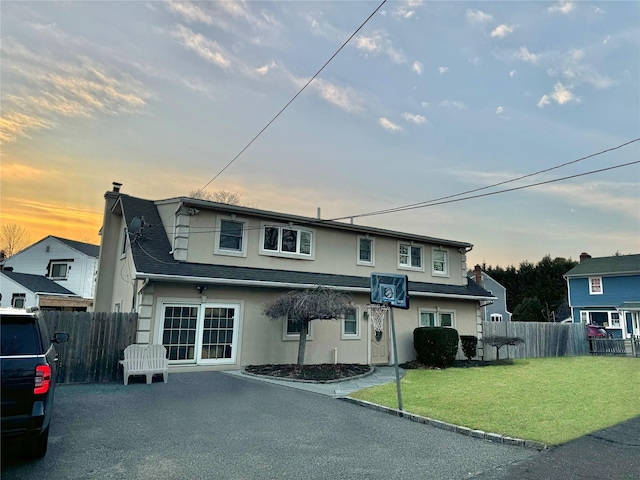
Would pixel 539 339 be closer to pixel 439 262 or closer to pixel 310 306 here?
pixel 439 262

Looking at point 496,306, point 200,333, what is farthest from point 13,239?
point 496,306

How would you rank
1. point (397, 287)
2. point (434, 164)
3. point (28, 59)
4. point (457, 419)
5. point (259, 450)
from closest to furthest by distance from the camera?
1. point (259, 450)
2. point (457, 419)
3. point (397, 287)
4. point (28, 59)
5. point (434, 164)

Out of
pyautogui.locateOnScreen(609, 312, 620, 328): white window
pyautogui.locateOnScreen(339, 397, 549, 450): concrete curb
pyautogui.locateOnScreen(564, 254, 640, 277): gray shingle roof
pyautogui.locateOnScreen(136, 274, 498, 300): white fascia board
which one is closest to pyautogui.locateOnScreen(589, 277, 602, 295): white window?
pyautogui.locateOnScreen(564, 254, 640, 277): gray shingle roof

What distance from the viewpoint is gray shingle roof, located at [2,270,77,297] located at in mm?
29812

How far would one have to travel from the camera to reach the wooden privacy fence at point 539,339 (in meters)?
20.1

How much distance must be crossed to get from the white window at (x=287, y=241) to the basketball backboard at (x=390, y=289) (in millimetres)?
7064

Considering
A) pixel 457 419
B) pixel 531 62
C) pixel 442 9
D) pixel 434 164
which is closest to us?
pixel 457 419

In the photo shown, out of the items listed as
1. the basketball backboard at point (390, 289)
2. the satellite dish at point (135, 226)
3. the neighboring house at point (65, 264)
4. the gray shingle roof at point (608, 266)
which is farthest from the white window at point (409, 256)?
the neighboring house at point (65, 264)

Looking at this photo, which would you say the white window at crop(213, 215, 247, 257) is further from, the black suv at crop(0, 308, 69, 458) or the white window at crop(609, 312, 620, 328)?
the white window at crop(609, 312, 620, 328)

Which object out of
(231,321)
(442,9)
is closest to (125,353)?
(231,321)

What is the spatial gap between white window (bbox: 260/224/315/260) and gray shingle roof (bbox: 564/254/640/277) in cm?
2913

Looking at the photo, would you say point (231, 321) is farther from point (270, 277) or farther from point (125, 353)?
point (125, 353)

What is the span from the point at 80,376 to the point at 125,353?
1328 mm

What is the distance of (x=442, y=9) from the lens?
10.4m
